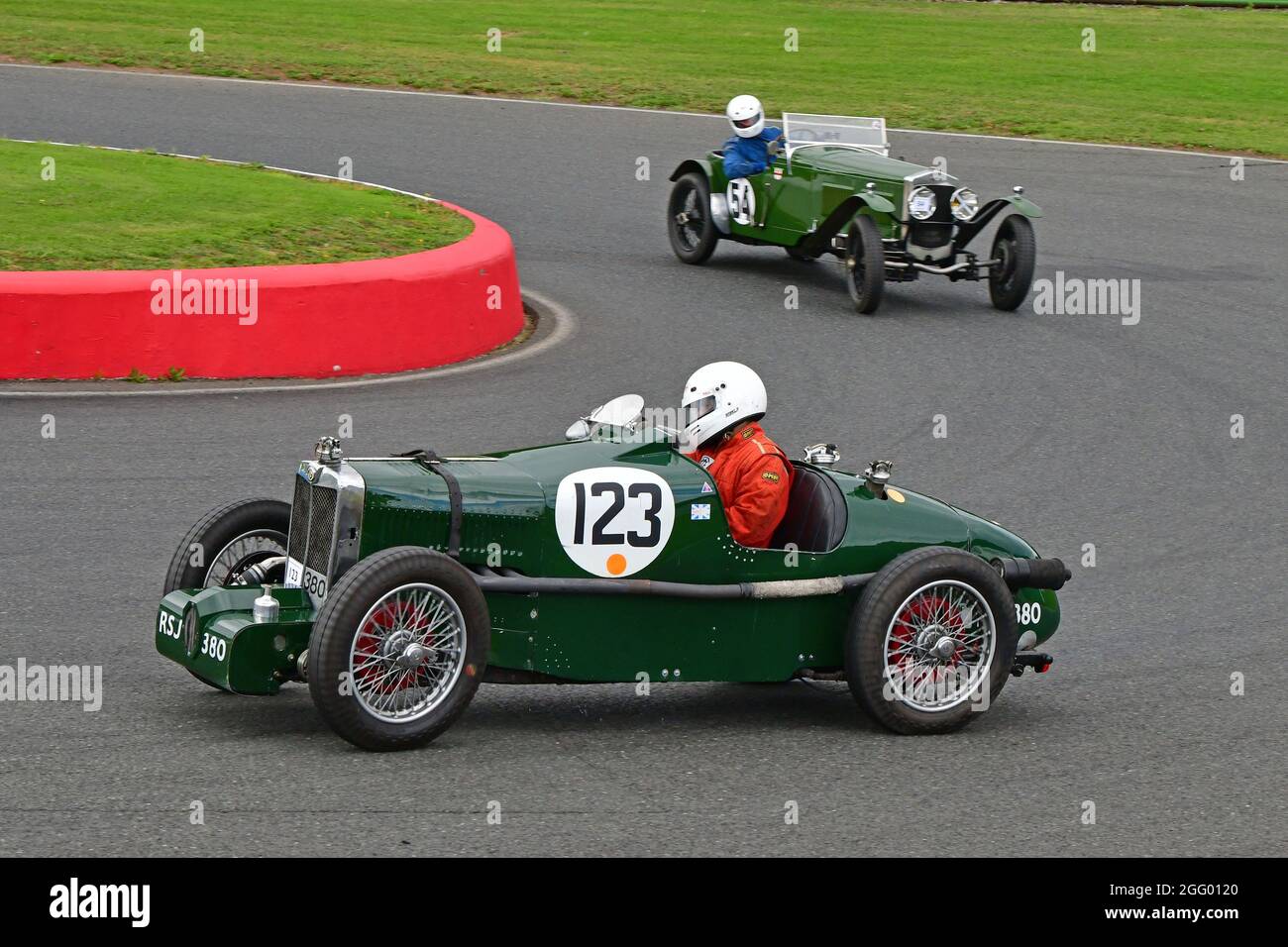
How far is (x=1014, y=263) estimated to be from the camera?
1535 centimetres

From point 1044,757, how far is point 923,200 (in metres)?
9.20

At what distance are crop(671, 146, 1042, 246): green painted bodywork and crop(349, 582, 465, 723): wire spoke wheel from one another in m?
9.55

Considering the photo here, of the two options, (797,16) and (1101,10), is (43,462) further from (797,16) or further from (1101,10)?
(1101,10)

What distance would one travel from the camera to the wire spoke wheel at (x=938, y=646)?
6848mm

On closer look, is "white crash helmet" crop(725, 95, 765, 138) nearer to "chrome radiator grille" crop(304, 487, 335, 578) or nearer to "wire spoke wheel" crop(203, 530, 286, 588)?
"wire spoke wheel" crop(203, 530, 286, 588)

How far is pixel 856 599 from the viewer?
6.91 m

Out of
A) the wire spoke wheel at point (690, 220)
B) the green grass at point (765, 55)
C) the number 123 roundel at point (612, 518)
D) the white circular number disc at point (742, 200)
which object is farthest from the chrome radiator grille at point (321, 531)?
the green grass at point (765, 55)

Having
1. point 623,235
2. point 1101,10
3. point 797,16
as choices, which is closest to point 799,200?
point 623,235

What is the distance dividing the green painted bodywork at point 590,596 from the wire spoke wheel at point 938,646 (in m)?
0.21

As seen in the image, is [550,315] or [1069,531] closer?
[1069,531]

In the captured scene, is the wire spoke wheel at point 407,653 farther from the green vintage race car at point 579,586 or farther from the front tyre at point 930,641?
the front tyre at point 930,641

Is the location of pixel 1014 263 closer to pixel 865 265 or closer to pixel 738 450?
pixel 865 265

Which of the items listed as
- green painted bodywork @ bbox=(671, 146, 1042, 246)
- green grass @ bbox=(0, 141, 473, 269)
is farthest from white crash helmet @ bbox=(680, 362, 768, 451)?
green painted bodywork @ bbox=(671, 146, 1042, 246)

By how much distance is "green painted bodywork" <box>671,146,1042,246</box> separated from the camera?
50.0ft
